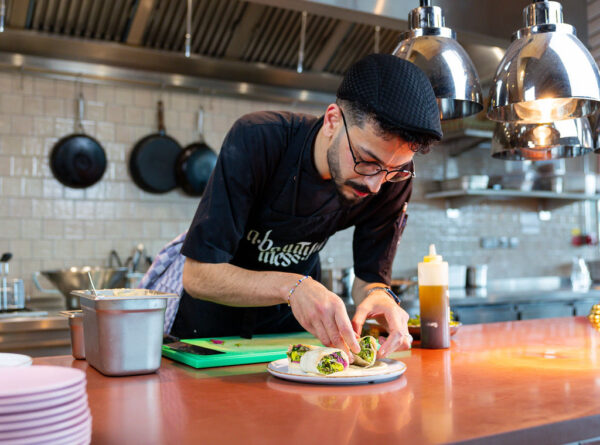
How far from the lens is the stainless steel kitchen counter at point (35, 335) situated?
3119 mm

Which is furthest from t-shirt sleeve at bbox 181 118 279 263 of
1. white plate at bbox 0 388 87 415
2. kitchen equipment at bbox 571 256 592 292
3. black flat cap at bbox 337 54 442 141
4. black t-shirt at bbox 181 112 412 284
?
kitchen equipment at bbox 571 256 592 292

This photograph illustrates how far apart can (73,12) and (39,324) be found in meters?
1.90

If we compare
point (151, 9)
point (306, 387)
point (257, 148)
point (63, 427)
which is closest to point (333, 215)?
point (257, 148)

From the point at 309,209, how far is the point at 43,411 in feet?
3.98

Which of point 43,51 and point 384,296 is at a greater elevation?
point 43,51

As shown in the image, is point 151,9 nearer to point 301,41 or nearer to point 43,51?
point 43,51

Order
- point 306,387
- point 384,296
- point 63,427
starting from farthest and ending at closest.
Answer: point 384,296 < point 306,387 < point 63,427

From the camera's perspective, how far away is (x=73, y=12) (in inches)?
146

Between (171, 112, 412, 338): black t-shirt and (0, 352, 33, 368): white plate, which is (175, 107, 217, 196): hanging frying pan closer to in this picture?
(171, 112, 412, 338): black t-shirt

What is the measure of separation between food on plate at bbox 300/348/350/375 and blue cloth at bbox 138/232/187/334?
2.67ft

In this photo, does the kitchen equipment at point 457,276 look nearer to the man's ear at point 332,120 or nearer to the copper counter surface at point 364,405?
the copper counter surface at point 364,405

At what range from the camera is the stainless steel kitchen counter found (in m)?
3.12

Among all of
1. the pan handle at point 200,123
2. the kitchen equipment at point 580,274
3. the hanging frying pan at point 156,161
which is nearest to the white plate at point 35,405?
the hanging frying pan at point 156,161

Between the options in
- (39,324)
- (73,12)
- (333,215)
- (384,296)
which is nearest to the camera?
(384,296)
